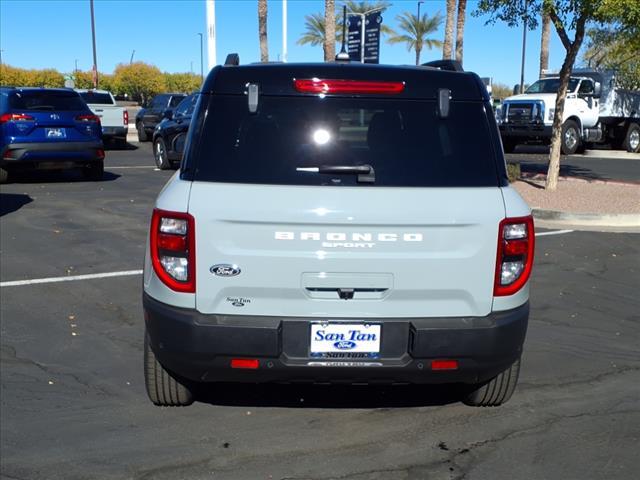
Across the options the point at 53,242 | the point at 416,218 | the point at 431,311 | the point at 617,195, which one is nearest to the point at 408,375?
the point at 431,311

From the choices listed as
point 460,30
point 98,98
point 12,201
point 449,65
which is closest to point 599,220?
point 449,65

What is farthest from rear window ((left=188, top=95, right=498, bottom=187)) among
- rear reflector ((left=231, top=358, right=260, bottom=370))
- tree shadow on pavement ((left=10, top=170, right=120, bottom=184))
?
tree shadow on pavement ((left=10, top=170, right=120, bottom=184))

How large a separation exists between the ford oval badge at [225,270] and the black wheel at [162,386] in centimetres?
77

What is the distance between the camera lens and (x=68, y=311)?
6320 millimetres

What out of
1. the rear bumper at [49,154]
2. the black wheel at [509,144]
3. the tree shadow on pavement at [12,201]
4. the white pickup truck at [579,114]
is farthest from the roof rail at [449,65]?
the black wheel at [509,144]

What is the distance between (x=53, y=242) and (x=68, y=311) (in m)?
3.10

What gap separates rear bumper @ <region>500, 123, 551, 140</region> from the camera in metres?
22.5

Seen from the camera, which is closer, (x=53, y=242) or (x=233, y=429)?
(x=233, y=429)

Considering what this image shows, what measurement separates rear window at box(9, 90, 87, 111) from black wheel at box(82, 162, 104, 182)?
133 cm

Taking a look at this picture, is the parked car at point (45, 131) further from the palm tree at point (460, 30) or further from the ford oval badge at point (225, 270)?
the palm tree at point (460, 30)

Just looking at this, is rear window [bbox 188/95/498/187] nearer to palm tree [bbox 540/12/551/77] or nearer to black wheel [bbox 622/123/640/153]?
black wheel [bbox 622/123/640/153]

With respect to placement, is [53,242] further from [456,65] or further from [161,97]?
[161,97]

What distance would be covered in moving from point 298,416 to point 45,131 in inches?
447

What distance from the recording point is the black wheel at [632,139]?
24922 mm
